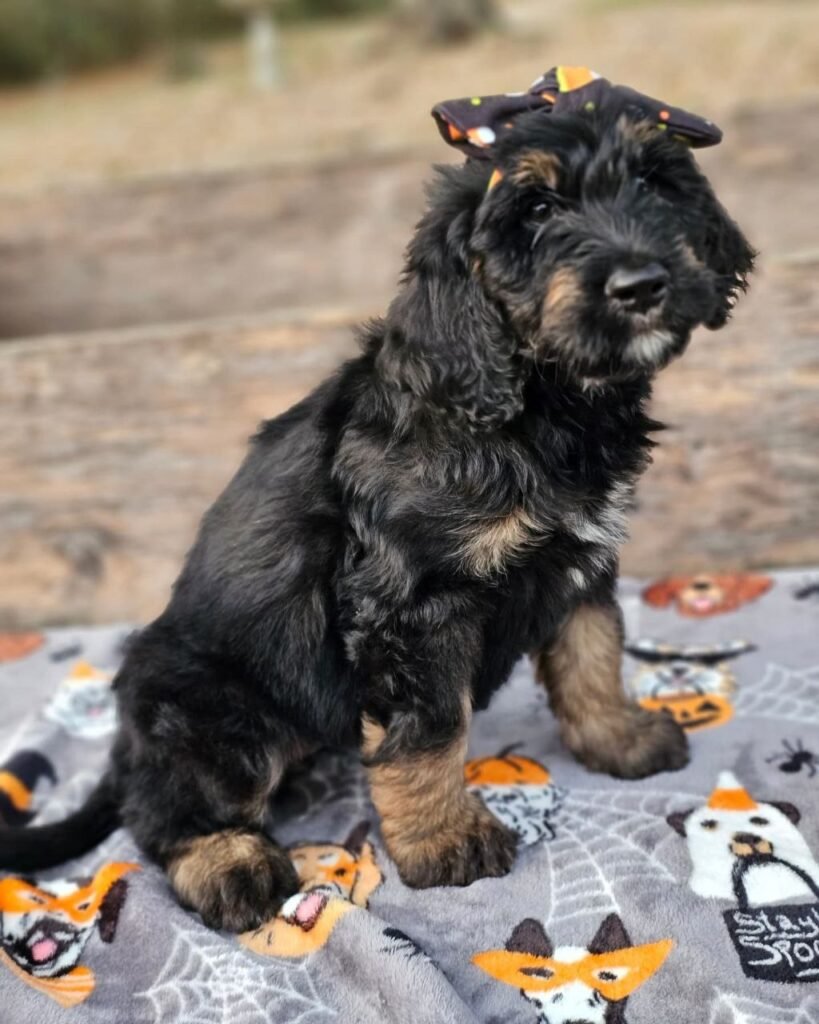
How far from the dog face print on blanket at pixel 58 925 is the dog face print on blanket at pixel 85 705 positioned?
892 mm

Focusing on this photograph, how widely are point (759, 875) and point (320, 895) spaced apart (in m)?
1.14

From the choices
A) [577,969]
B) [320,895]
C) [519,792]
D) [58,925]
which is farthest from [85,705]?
[577,969]

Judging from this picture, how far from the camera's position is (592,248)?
226cm

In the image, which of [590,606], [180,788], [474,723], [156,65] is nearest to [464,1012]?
[180,788]

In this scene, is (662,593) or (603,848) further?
(662,593)

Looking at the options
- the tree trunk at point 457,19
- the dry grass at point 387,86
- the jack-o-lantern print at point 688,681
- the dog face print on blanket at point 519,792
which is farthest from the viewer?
the tree trunk at point 457,19

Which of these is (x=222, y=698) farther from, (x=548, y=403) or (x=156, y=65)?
(x=156, y=65)

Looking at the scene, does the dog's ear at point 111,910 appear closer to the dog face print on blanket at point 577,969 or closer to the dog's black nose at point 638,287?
the dog face print on blanket at point 577,969

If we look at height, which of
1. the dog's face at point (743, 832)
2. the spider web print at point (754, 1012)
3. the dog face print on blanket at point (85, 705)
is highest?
the spider web print at point (754, 1012)

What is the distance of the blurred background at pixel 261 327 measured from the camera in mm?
4410

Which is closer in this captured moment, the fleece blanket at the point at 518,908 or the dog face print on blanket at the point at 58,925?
the fleece blanket at the point at 518,908

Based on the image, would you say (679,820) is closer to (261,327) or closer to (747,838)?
(747,838)

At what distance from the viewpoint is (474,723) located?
3.68 m

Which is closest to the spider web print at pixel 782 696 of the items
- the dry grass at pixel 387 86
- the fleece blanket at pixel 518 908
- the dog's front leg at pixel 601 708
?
the fleece blanket at pixel 518 908
